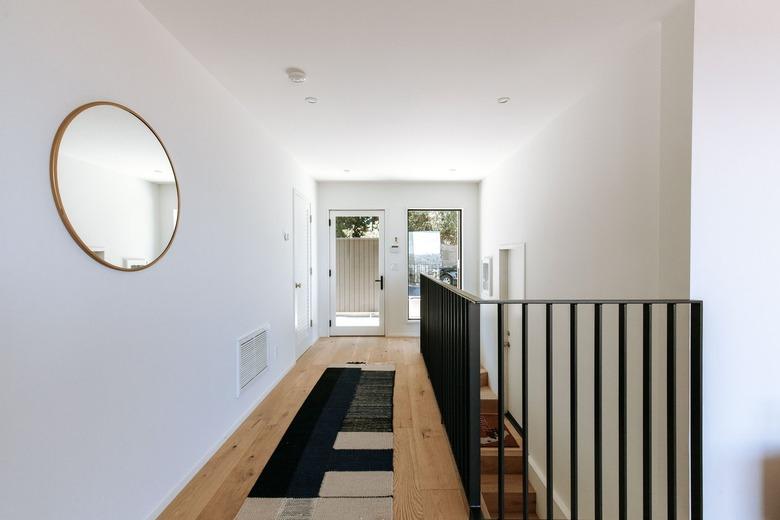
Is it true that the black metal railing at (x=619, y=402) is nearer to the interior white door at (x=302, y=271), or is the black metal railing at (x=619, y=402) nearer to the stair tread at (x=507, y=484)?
the stair tread at (x=507, y=484)

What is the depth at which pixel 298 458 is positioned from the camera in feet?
6.71

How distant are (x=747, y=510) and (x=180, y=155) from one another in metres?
3.20

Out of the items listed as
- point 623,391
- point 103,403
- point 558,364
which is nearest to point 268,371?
point 103,403

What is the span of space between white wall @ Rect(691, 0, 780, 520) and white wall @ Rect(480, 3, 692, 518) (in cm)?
8

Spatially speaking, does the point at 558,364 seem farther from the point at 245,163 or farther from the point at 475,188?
the point at 475,188

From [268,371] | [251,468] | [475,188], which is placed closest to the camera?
[251,468]

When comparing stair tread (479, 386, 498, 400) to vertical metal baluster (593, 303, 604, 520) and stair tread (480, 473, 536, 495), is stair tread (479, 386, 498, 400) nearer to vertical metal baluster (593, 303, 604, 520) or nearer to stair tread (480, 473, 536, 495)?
stair tread (480, 473, 536, 495)

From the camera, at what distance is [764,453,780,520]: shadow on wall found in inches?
57.6

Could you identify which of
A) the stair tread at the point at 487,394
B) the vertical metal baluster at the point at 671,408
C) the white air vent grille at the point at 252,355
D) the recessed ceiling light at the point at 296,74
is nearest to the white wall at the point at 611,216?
the vertical metal baluster at the point at 671,408

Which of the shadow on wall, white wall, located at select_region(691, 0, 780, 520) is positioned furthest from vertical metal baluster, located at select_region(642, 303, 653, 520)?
the shadow on wall

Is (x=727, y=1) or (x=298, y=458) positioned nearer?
(x=727, y=1)

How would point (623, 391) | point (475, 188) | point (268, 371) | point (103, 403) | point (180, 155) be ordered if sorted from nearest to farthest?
point (103, 403), point (623, 391), point (180, 155), point (268, 371), point (475, 188)

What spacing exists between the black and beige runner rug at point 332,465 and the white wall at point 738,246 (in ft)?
5.06

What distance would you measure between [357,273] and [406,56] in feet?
12.1
